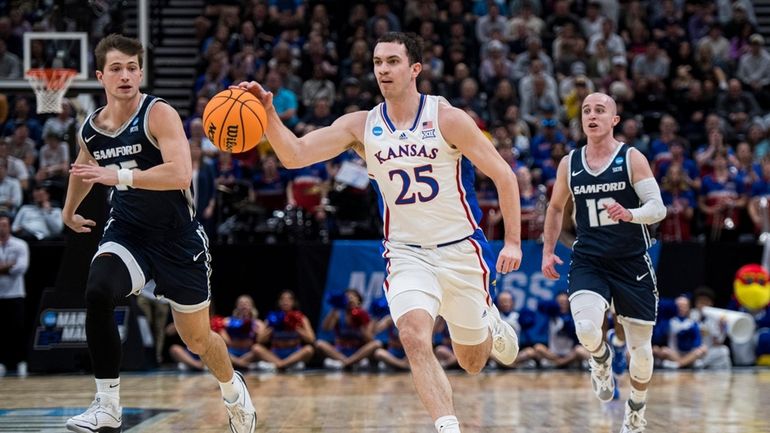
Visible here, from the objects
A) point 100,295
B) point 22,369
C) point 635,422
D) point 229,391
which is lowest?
point 22,369

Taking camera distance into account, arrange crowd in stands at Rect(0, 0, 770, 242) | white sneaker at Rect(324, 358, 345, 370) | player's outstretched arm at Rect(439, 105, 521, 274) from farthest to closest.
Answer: crowd in stands at Rect(0, 0, 770, 242) < white sneaker at Rect(324, 358, 345, 370) < player's outstretched arm at Rect(439, 105, 521, 274)

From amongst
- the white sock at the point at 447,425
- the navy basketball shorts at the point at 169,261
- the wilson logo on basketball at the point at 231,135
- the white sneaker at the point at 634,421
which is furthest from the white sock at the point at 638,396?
the wilson logo on basketball at the point at 231,135

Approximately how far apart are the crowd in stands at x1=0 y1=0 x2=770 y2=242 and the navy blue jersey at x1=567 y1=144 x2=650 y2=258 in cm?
696

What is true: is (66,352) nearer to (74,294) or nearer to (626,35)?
(74,294)

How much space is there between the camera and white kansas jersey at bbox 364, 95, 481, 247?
6223 mm

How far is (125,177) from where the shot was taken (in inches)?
241

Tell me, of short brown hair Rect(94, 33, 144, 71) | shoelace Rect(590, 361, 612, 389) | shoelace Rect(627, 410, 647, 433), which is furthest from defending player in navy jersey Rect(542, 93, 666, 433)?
short brown hair Rect(94, 33, 144, 71)

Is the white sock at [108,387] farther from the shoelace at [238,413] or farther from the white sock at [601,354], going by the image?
the white sock at [601,354]

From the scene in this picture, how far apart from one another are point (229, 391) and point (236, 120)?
6.16 feet

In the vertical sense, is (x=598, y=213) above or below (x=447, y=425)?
above

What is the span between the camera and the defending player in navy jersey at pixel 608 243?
26.1 ft

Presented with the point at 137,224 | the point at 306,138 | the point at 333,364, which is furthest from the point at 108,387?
the point at 333,364

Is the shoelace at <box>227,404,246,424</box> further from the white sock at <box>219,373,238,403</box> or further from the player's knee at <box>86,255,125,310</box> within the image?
the player's knee at <box>86,255,125,310</box>

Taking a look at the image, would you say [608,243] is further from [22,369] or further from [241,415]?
[22,369]
